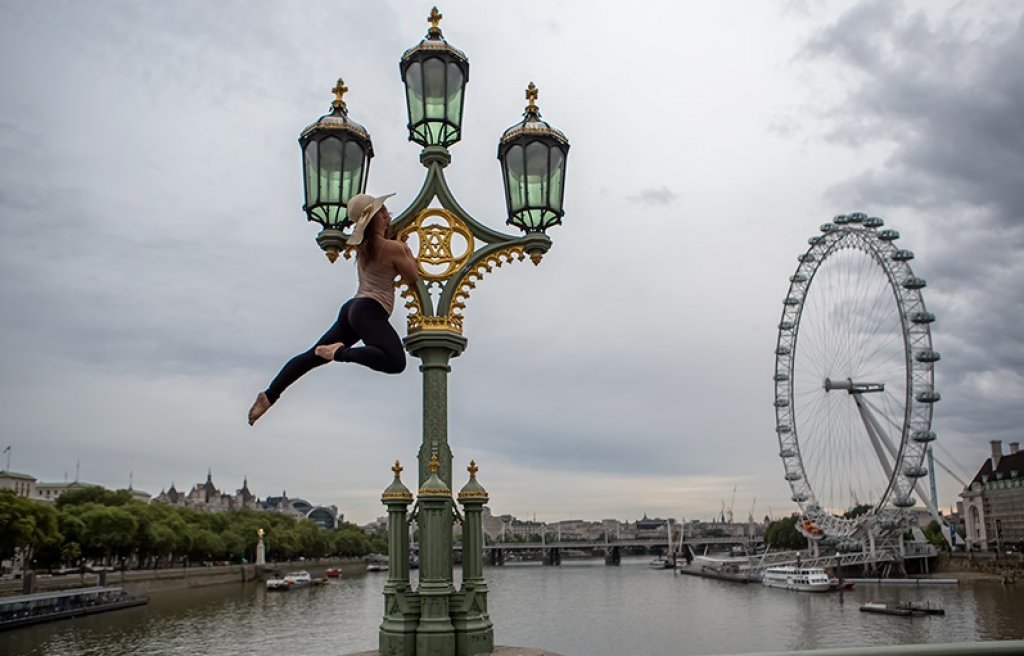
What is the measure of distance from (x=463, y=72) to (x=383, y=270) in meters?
2.12

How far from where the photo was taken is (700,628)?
45.4 meters

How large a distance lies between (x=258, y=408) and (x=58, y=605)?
1948 inches

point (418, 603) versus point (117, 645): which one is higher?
point (418, 603)

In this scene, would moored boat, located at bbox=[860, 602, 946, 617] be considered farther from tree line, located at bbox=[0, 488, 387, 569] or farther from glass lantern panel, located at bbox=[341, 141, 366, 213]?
tree line, located at bbox=[0, 488, 387, 569]

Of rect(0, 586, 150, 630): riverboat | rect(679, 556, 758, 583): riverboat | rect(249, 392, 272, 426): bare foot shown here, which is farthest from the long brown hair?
rect(679, 556, 758, 583): riverboat

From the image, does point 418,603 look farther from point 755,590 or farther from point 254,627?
point 755,590

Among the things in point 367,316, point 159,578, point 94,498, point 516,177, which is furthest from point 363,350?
point 94,498

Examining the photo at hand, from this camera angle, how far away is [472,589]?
578cm

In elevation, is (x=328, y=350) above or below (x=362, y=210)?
below

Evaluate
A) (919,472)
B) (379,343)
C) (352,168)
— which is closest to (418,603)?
(379,343)

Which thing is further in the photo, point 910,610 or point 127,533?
point 127,533

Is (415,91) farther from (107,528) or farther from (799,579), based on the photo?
(799,579)

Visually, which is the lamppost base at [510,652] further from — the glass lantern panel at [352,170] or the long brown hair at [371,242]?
the glass lantern panel at [352,170]

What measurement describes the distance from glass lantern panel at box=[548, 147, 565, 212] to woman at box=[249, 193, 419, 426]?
1.55m
